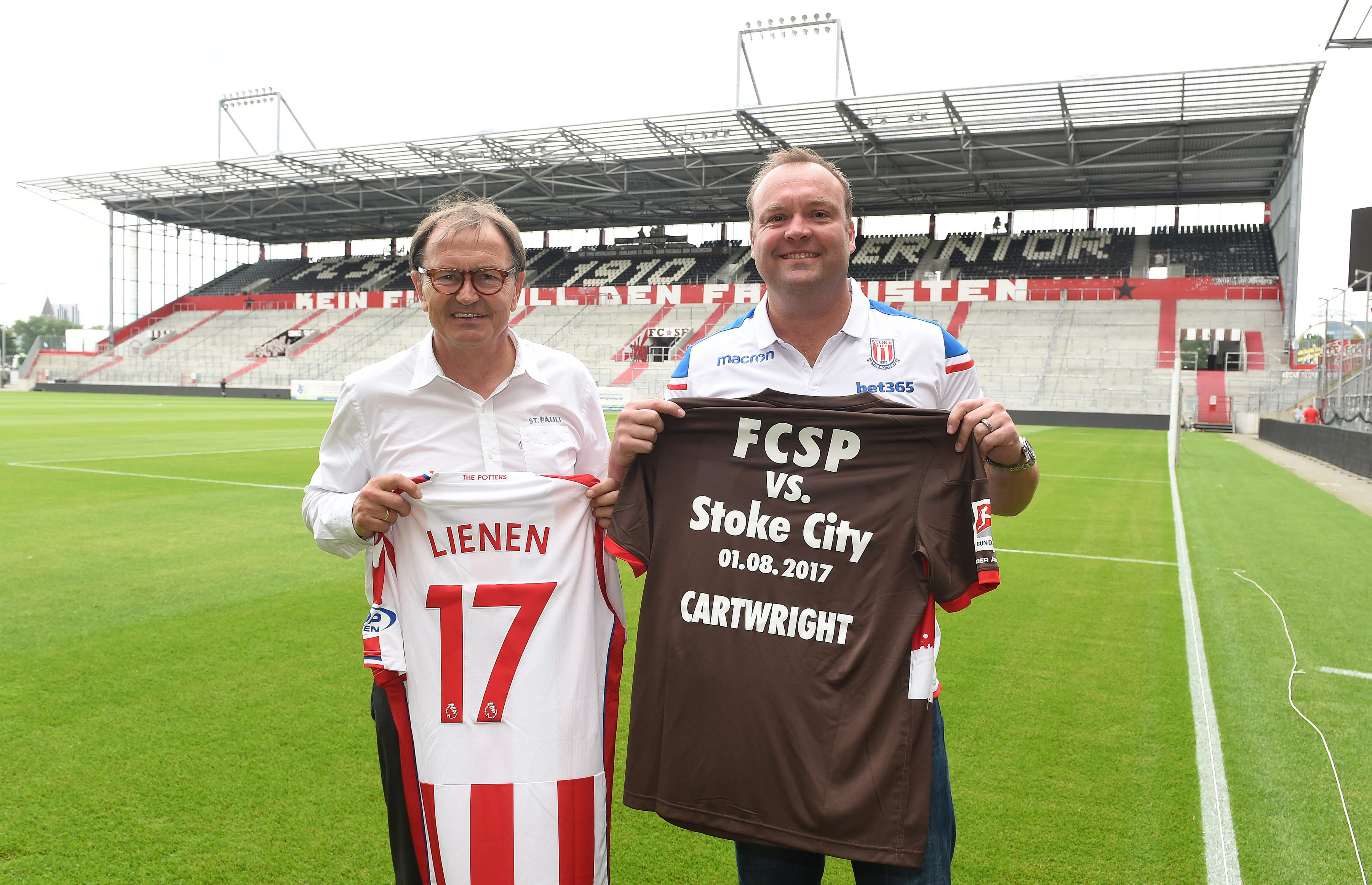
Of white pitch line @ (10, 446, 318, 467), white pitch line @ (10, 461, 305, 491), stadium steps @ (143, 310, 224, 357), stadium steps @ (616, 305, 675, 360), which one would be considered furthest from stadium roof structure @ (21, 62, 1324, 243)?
white pitch line @ (10, 461, 305, 491)

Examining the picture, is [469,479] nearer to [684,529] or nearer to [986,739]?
[684,529]

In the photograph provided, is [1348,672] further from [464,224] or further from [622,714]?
[464,224]

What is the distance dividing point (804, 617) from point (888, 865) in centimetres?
51

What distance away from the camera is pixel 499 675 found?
1940mm

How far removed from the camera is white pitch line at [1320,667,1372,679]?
4.38m

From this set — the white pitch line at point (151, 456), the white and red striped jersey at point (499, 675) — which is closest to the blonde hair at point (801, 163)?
the white and red striped jersey at point (499, 675)

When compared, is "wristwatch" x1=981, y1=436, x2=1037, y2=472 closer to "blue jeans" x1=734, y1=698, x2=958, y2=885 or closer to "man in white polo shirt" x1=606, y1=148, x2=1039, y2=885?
"man in white polo shirt" x1=606, y1=148, x2=1039, y2=885

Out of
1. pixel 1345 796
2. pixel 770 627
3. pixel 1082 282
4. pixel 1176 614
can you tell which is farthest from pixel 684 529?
pixel 1082 282

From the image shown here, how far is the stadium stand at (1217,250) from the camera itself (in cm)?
3728

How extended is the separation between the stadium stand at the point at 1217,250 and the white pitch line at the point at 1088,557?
3490cm

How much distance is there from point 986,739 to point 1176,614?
2775mm

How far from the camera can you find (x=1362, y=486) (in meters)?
12.8

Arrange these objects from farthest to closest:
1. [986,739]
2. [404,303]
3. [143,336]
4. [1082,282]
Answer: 1. [143,336]
2. [404,303]
3. [1082,282]
4. [986,739]

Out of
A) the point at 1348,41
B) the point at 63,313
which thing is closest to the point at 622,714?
the point at 1348,41
